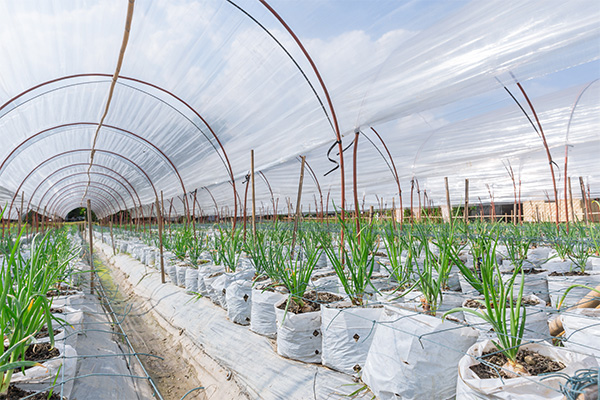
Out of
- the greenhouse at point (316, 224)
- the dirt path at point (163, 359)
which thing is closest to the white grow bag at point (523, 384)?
the greenhouse at point (316, 224)

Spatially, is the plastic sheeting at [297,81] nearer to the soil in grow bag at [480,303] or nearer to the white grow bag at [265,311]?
the soil in grow bag at [480,303]

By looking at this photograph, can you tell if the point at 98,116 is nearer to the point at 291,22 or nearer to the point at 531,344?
the point at 291,22

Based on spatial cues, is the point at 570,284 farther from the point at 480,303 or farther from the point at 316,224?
the point at 316,224

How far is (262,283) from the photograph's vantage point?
2.99 meters

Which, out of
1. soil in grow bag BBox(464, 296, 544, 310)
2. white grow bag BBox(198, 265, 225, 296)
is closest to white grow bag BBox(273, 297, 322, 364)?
soil in grow bag BBox(464, 296, 544, 310)

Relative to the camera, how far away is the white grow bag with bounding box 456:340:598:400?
113 centimetres

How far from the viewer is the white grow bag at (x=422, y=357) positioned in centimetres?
153

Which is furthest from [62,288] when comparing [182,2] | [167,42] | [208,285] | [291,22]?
[291,22]

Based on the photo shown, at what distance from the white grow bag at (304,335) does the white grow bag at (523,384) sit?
103cm

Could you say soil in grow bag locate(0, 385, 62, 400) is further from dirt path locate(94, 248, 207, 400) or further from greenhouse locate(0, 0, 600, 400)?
dirt path locate(94, 248, 207, 400)

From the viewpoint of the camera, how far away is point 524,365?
1.28 metres

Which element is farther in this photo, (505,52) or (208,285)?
(208,285)

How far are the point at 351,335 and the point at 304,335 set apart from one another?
0.36 meters

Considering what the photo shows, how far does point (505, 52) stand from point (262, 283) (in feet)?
7.71
